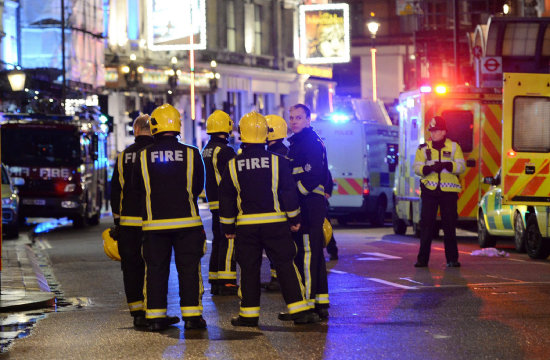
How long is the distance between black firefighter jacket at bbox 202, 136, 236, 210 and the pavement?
77.9 inches

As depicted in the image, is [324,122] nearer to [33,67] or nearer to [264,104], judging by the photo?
[33,67]

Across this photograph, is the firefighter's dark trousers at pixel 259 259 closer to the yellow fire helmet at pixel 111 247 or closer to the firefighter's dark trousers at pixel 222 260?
the yellow fire helmet at pixel 111 247

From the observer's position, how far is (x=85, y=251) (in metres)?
20.3

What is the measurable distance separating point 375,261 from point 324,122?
11009 mm

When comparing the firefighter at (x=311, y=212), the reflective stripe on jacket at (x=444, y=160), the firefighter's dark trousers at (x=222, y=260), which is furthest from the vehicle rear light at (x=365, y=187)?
the firefighter at (x=311, y=212)

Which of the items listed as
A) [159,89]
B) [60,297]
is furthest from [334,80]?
[60,297]

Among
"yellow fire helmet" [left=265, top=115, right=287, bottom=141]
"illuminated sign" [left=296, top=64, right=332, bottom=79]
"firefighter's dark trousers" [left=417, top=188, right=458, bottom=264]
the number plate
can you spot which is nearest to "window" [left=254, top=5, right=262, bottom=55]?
"illuminated sign" [left=296, top=64, right=332, bottom=79]

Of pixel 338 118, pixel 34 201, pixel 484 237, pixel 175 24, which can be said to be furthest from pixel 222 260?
pixel 175 24

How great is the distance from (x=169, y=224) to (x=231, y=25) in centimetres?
4780

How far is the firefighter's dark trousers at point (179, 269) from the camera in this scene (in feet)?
31.8

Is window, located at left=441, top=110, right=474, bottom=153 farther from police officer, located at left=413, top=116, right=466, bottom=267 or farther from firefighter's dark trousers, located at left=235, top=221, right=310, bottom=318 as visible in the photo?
firefighter's dark trousers, located at left=235, top=221, right=310, bottom=318

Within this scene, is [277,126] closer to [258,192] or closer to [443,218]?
[258,192]

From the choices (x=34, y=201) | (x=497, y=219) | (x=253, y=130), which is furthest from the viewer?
(x=34, y=201)

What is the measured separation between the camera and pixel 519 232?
17.8 m
